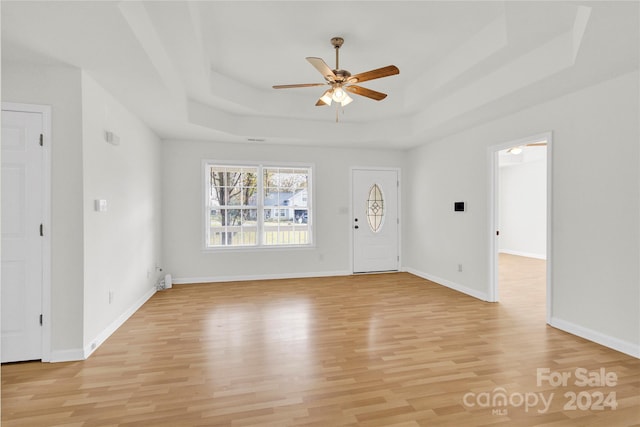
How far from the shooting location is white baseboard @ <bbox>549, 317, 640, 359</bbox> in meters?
2.87

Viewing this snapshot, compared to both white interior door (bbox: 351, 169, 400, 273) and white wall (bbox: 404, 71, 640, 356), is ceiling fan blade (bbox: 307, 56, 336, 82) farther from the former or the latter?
white interior door (bbox: 351, 169, 400, 273)

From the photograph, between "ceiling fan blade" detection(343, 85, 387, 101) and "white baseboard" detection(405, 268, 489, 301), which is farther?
"white baseboard" detection(405, 268, 489, 301)

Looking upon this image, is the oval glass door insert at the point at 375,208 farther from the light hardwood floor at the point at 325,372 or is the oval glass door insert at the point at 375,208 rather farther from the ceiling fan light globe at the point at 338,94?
the ceiling fan light globe at the point at 338,94

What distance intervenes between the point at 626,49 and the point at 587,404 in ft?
8.67

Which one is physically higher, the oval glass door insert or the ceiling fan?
the ceiling fan

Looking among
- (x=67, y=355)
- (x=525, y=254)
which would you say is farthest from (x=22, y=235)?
(x=525, y=254)

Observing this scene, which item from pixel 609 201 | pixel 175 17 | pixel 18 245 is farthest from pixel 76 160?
pixel 609 201

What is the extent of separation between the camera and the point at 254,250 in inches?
233

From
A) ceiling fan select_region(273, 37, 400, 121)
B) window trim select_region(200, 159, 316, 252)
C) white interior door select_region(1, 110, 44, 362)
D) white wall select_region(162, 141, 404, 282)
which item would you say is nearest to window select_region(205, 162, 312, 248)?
window trim select_region(200, 159, 316, 252)

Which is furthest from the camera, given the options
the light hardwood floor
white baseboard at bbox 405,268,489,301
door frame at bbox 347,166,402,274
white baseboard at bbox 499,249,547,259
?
white baseboard at bbox 499,249,547,259

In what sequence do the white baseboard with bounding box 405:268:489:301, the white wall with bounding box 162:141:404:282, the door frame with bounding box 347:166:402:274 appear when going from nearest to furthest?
the white baseboard with bounding box 405:268:489:301 < the white wall with bounding box 162:141:404:282 < the door frame with bounding box 347:166:402:274

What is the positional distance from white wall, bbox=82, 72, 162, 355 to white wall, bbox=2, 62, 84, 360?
58 millimetres

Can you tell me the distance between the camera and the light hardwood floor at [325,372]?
205cm

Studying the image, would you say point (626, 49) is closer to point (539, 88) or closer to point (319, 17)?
point (539, 88)
